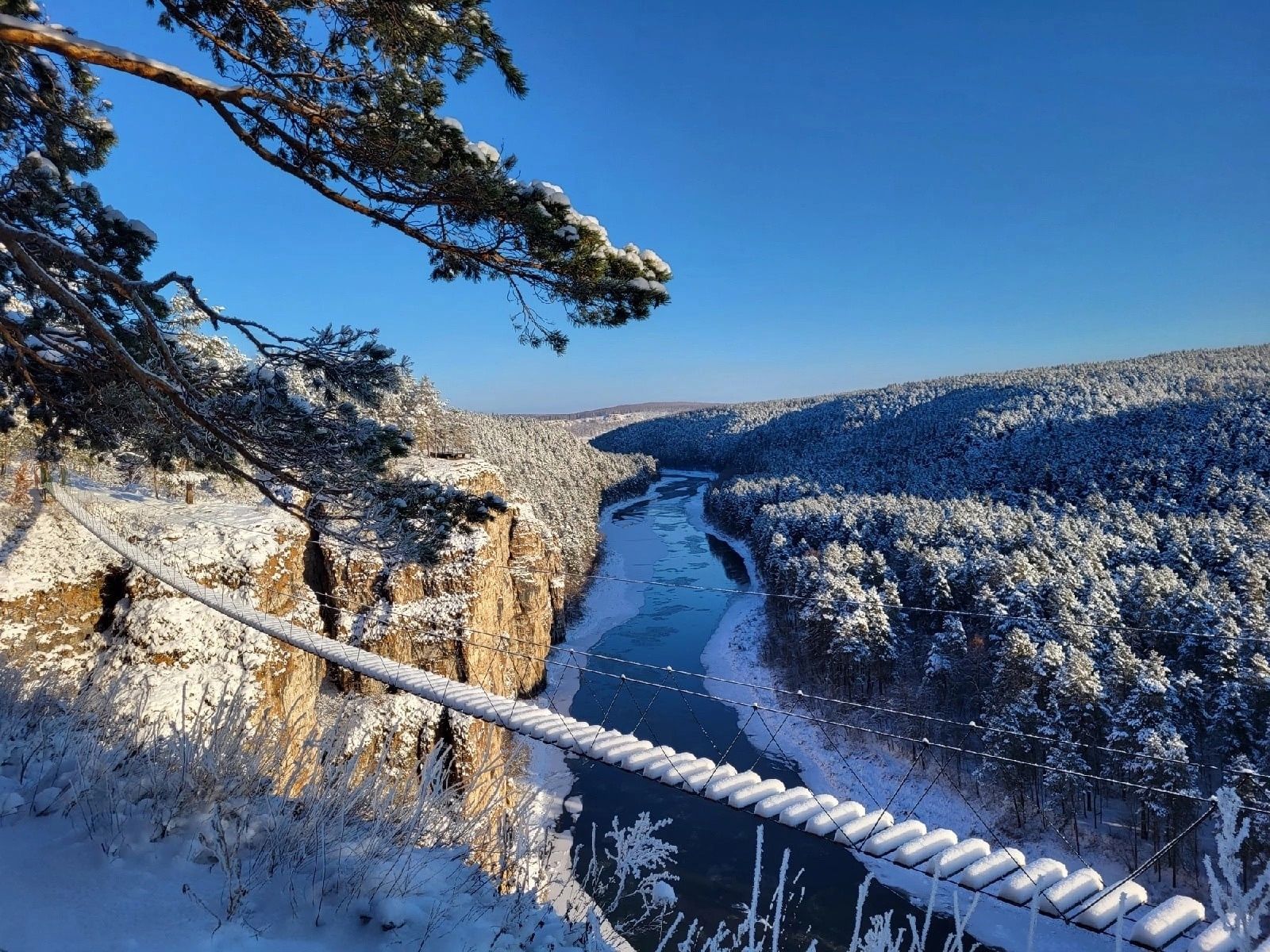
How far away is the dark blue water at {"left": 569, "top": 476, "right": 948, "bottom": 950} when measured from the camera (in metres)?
16.1

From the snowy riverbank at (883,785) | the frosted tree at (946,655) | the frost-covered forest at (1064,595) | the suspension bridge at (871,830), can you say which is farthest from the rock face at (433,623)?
the frosted tree at (946,655)

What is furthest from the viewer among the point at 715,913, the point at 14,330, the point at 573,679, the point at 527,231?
the point at 573,679

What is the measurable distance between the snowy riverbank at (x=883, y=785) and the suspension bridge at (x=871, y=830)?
3.84 ft

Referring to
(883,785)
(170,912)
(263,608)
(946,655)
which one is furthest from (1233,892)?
(946,655)

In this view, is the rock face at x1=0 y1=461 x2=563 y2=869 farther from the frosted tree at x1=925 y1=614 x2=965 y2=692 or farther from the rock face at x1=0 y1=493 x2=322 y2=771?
the frosted tree at x1=925 y1=614 x2=965 y2=692

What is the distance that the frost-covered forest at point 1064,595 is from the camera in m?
21.2

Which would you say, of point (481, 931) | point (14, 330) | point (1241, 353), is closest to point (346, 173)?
point (14, 330)

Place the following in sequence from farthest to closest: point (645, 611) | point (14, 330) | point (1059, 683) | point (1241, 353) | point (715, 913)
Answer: point (1241, 353)
point (645, 611)
point (1059, 683)
point (715, 913)
point (14, 330)

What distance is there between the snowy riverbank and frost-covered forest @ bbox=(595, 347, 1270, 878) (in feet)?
4.86

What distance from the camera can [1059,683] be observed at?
885 inches

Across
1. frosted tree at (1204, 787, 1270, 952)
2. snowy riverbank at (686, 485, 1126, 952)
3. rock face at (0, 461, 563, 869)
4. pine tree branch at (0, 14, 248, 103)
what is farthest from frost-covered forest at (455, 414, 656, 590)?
frosted tree at (1204, 787, 1270, 952)

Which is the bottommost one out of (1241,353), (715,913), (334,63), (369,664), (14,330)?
(715,913)

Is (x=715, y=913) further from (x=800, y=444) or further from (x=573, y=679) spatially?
(x=800, y=444)

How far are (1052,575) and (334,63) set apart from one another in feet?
119
